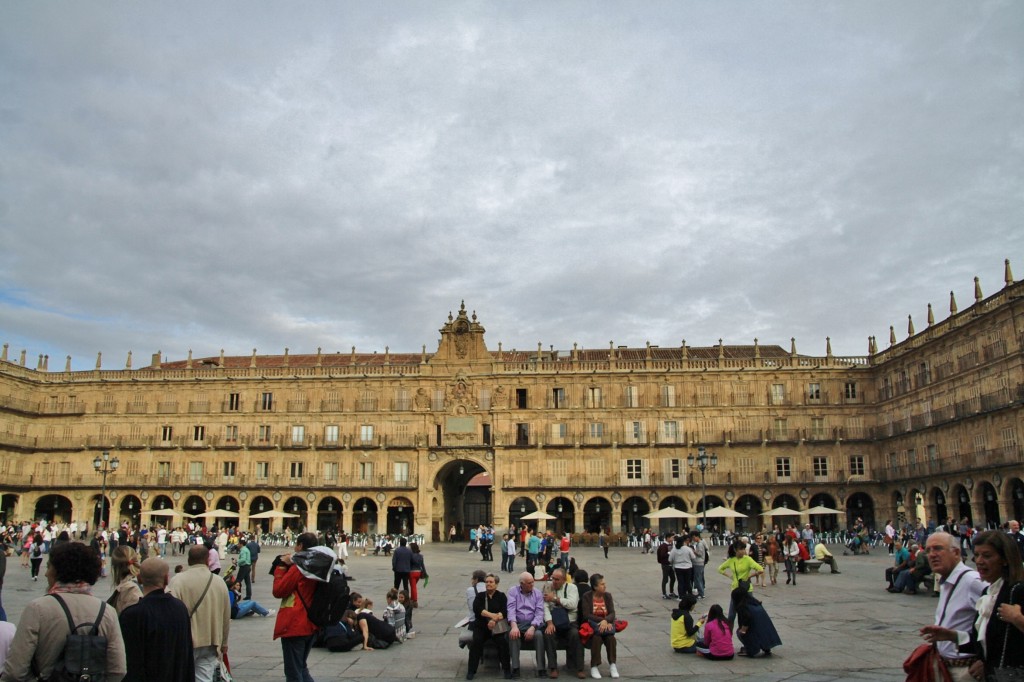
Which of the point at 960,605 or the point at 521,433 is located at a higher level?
the point at 521,433

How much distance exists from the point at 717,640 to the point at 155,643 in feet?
26.6

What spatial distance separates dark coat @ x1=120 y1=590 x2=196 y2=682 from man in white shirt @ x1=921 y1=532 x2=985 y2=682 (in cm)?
475

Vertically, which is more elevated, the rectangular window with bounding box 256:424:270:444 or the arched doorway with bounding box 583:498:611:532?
the rectangular window with bounding box 256:424:270:444

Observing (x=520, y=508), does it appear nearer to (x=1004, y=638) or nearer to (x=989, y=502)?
(x=989, y=502)

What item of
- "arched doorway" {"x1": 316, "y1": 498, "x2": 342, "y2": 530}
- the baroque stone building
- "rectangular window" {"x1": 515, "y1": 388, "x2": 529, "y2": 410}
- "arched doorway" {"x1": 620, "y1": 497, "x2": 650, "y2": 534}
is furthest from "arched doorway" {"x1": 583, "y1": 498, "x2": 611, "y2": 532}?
"arched doorway" {"x1": 316, "y1": 498, "x2": 342, "y2": 530}

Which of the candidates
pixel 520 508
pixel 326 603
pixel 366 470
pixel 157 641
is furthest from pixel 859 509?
pixel 157 641

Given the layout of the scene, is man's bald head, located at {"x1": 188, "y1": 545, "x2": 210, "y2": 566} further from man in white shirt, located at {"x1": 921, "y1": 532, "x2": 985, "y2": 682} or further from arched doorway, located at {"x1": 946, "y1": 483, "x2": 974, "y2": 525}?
arched doorway, located at {"x1": 946, "y1": 483, "x2": 974, "y2": 525}

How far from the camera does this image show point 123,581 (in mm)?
6527

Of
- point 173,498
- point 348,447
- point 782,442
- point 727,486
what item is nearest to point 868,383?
point 782,442

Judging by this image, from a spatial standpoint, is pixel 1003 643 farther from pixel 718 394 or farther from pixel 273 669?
pixel 718 394

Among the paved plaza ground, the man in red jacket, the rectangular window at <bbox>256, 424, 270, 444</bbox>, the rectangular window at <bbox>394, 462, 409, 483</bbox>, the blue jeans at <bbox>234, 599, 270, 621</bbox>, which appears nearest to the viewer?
the man in red jacket

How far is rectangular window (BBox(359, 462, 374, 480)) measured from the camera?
53.5 metres

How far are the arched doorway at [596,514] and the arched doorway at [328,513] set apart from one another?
54.4 feet

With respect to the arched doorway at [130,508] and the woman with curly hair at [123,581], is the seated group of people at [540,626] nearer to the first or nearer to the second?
the woman with curly hair at [123,581]
